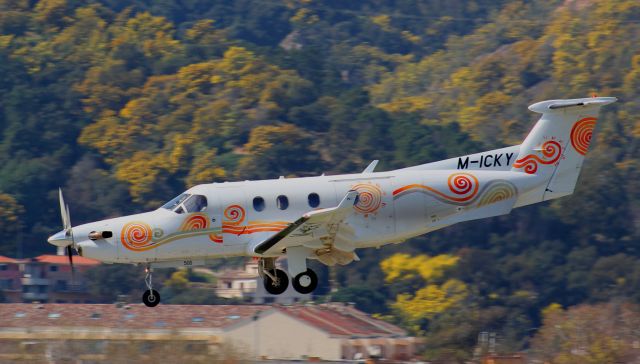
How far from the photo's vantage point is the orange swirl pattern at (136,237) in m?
30.0

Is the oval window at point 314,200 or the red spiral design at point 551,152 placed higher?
the red spiral design at point 551,152

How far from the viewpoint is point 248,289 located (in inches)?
3282

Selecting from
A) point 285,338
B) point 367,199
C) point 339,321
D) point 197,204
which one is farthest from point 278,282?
point 339,321

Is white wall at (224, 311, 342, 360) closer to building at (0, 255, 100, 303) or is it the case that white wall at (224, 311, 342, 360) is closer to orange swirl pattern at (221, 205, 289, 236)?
orange swirl pattern at (221, 205, 289, 236)

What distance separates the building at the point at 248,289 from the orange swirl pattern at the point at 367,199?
165 feet

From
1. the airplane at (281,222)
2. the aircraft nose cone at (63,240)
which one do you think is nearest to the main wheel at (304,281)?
the airplane at (281,222)

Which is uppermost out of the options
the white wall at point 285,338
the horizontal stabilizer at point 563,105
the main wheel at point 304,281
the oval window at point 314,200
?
the horizontal stabilizer at point 563,105

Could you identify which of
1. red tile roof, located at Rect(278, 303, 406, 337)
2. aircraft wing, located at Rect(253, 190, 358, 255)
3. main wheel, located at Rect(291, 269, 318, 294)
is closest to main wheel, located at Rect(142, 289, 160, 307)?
aircraft wing, located at Rect(253, 190, 358, 255)

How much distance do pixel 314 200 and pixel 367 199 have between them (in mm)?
1309

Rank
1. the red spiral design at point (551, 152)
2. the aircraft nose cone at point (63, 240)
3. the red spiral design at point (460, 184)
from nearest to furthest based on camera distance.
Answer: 1. the aircraft nose cone at point (63, 240)
2. the red spiral design at point (460, 184)
3. the red spiral design at point (551, 152)

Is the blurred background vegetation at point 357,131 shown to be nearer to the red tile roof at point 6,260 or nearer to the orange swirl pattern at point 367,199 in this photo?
the red tile roof at point 6,260

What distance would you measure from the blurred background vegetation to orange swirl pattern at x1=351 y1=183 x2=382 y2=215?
103 ft

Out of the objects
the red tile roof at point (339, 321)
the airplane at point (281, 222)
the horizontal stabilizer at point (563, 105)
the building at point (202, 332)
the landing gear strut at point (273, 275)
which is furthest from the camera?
the red tile roof at point (339, 321)

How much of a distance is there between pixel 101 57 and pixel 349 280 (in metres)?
54.6
